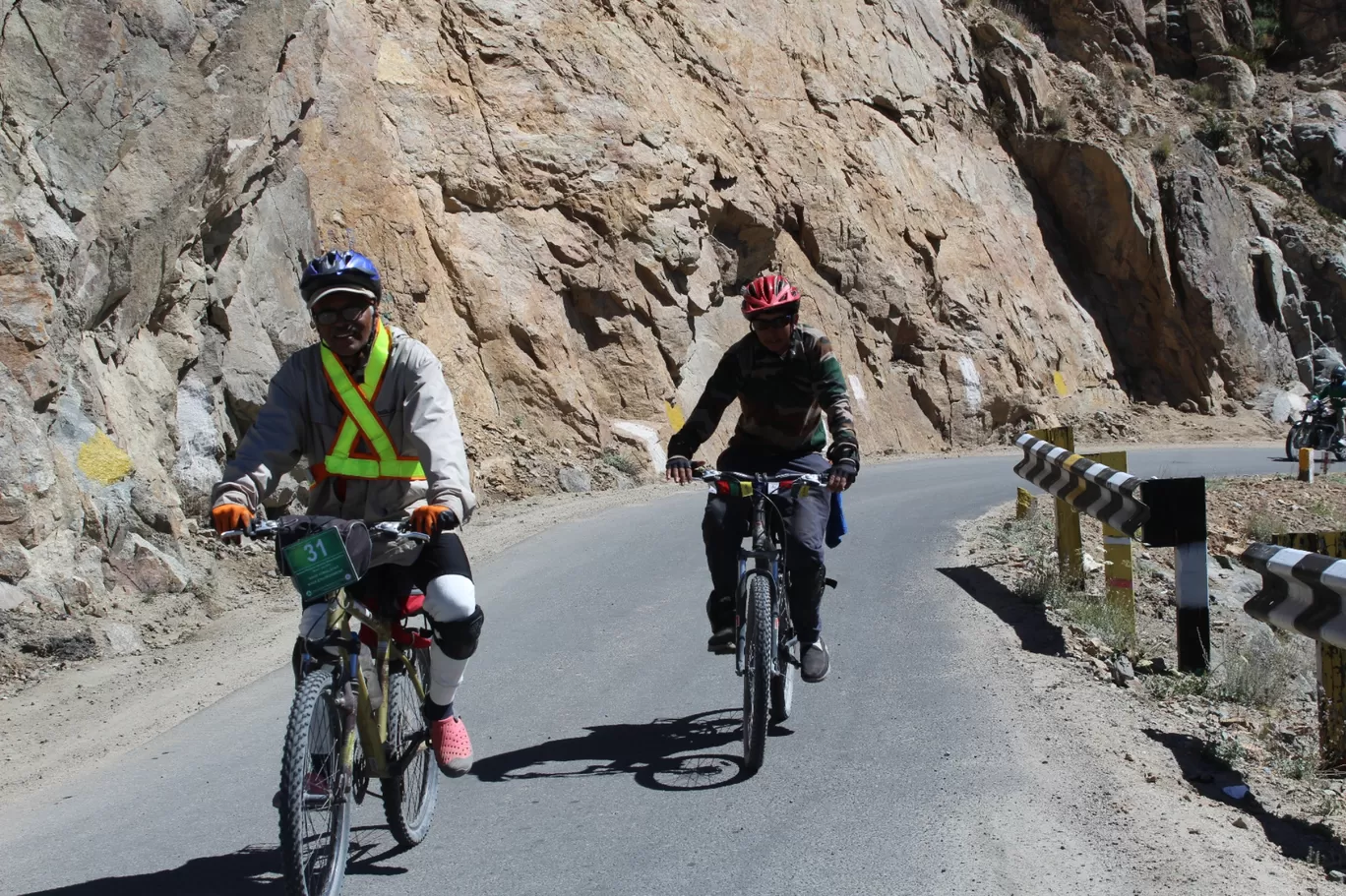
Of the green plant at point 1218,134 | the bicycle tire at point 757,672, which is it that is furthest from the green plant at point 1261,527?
the green plant at point 1218,134

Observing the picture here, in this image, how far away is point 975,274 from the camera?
94.2 ft

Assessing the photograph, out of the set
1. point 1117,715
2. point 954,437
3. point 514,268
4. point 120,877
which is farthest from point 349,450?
point 954,437

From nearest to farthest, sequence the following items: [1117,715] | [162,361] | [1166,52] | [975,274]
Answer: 1. [1117,715]
2. [162,361]
3. [975,274]
4. [1166,52]

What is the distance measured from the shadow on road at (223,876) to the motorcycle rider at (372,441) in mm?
432

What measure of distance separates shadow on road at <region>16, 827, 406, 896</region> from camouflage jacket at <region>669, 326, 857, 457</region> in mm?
2394

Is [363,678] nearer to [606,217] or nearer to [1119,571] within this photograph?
[1119,571]

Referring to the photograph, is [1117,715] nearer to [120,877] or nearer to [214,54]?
[120,877]

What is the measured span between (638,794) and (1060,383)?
26177 mm

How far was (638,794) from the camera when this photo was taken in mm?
5195

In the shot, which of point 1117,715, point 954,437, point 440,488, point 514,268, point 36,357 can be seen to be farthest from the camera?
point 954,437

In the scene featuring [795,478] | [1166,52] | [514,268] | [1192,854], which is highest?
[1166,52]

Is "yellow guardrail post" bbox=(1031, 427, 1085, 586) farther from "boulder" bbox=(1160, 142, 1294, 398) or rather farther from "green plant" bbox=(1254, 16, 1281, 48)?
"green plant" bbox=(1254, 16, 1281, 48)

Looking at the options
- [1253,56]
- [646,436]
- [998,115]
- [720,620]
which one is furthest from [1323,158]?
[720,620]

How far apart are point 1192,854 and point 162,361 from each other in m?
9.46
